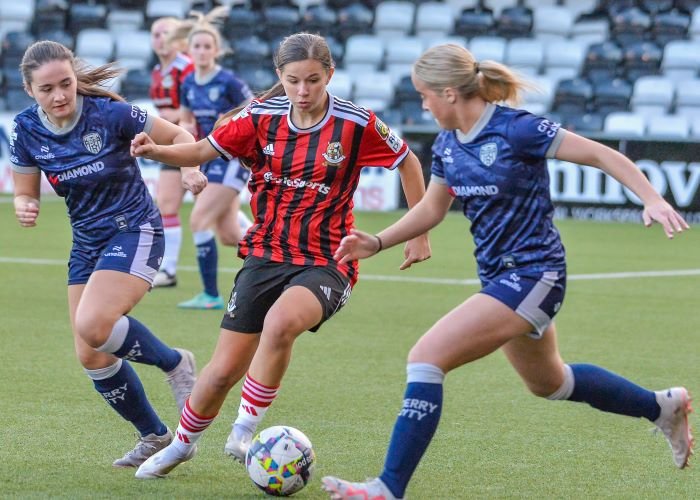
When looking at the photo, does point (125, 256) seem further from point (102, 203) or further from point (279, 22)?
point (279, 22)

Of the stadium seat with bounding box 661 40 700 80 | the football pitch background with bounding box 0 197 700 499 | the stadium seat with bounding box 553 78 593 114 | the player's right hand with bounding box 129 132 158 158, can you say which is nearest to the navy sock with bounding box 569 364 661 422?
the football pitch background with bounding box 0 197 700 499

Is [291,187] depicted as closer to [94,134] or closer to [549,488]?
[94,134]

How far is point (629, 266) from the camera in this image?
12586 millimetres

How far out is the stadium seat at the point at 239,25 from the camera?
21516 mm

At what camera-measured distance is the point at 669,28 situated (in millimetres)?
20297

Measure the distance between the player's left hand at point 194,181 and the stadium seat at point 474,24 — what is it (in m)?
16.2

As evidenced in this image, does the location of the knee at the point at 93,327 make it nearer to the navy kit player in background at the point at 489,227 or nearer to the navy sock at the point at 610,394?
the navy kit player in background at the point at 489,227

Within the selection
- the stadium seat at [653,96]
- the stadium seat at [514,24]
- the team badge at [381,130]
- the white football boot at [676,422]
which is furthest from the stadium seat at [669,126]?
the white football boot at [676,422]

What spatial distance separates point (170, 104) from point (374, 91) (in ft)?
31.0

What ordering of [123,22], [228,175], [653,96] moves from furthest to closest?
[123,22]
[653,96]
[228,175]

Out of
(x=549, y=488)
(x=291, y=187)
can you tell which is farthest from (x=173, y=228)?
(x=549, y=488)

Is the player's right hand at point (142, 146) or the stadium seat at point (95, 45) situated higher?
the player's right hand at point (142, 146)

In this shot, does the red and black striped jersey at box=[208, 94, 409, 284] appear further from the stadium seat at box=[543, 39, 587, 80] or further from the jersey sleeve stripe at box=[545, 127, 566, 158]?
the stadium seat at box=[543, 39, 587, 80]

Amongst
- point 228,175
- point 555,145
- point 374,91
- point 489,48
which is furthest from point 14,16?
point 555,145
